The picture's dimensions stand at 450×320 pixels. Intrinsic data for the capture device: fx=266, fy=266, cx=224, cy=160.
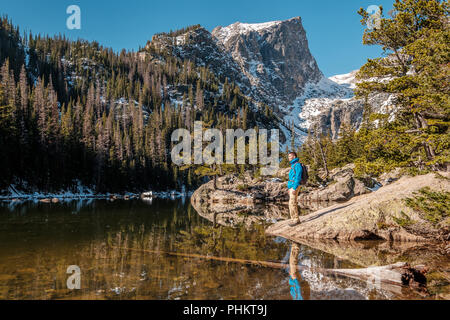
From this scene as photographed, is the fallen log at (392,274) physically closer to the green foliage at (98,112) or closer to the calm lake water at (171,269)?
the calm lake water at (171,269)

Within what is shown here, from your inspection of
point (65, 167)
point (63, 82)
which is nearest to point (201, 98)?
point (63, 82)

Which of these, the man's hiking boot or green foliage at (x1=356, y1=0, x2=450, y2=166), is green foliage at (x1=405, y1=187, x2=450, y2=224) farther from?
the man's hiking boot

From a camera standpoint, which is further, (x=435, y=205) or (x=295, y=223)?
(x=295, y=223)

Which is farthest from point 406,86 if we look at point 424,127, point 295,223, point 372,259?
point 372,259

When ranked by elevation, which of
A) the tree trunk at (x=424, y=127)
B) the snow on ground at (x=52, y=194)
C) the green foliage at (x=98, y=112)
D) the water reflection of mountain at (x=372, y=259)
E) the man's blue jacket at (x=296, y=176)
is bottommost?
the snow on ground at (x=52, y=194)

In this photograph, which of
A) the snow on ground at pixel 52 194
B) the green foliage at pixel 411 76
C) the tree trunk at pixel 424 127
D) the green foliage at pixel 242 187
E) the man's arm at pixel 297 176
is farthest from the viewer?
the snow on ground at pixel 52 194

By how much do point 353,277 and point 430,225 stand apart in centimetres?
449

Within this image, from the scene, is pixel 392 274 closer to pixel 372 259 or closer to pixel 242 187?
pixel 372 259

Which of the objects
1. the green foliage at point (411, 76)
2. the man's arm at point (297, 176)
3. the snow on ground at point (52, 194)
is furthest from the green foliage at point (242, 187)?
the snow on ground at point (52, 194)

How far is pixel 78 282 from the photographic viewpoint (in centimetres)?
531

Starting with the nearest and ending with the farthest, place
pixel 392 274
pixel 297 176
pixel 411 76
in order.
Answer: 1. pixel 392 274
2. pixel 297 176
3. pixel 411 76

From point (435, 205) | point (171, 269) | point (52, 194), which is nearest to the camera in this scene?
point (171, 269)
